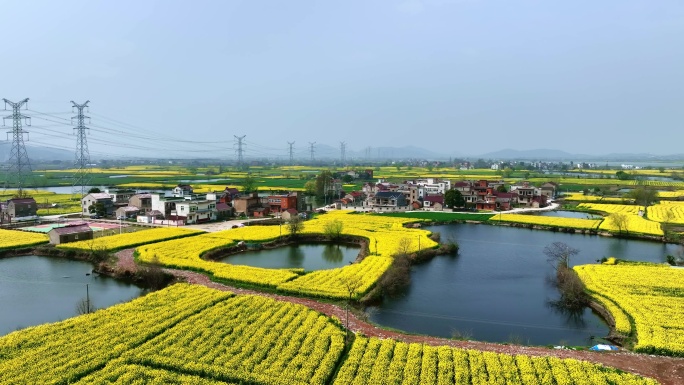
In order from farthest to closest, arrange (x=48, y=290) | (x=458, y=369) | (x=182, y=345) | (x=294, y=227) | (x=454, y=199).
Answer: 1. (x=454, y=199)
2. (x=294, y=227)
3. (x=48, y=290)
4. (x=182, y=345)
5. (x=458, y=369)

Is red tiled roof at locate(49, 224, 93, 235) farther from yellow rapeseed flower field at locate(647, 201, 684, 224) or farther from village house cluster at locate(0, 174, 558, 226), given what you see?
yellow rapeseed flower field at locate(647, 201, 684, 224)

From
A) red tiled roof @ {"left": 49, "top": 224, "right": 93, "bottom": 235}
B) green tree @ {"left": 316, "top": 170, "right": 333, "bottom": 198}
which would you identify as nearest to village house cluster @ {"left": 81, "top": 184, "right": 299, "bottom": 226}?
red tiled roof @ {"left": 49, "top": 224, "right": 93, "bottom": 235}

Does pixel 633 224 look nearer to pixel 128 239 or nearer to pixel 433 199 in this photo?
pixel 433 199

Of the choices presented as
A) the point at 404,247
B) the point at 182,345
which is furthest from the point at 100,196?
the point at 182,345

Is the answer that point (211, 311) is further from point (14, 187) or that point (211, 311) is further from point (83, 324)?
point (14, 187)

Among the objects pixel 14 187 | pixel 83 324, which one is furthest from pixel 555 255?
pixel 14 187

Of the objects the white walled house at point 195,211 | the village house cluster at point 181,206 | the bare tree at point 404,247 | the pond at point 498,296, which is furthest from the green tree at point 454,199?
the white walled house at point 195,211
